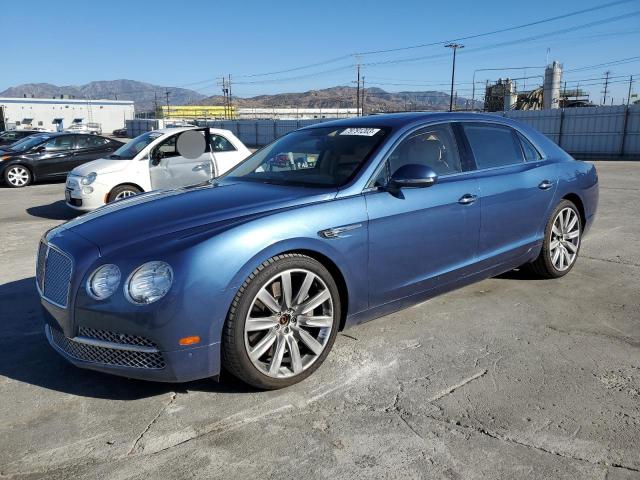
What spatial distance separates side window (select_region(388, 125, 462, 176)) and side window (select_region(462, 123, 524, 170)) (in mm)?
244

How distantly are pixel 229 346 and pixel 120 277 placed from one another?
2.22 ft

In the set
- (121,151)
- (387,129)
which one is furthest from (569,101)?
(387,129)

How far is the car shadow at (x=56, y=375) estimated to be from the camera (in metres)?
3.28

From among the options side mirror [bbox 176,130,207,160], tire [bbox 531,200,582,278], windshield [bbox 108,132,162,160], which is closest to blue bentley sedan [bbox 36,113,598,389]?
tire [bbox 531,200,582,278]

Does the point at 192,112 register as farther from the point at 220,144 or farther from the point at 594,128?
the point at 220,144

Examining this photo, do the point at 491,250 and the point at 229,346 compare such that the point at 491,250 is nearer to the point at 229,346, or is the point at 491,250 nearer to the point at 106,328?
the point at 229,346

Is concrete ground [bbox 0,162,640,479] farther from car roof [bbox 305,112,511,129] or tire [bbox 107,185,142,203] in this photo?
tire [bbox 107,185,142,203]

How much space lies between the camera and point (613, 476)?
2.42 m

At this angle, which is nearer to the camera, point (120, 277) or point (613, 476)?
point (613, 476)

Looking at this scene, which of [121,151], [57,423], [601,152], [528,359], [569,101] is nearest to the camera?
[57,423]

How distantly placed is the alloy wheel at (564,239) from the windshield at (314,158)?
223 cm

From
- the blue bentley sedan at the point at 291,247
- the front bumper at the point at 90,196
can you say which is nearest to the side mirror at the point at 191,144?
the front bumper at the point at 90,196

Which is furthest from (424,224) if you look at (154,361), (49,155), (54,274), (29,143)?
(29,143)

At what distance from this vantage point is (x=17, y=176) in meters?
14.4
